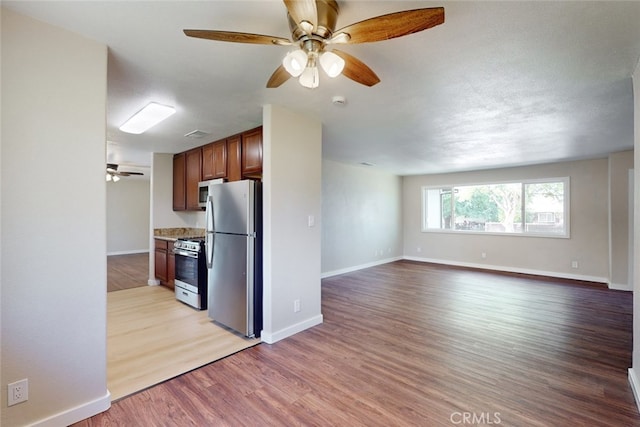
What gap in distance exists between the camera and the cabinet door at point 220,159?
13.1ft

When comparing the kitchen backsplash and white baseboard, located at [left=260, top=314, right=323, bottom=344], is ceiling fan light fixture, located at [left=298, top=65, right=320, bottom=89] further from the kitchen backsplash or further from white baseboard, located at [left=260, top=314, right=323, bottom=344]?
the kitchen backsplash

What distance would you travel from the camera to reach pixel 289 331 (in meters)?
A: 3.09

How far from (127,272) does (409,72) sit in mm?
6777

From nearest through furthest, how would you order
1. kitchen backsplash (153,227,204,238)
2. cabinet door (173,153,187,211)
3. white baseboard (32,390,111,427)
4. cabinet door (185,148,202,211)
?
1. white baseboard (32,390,111,427)
2. cabinet door (185,148,202,211)
3. cabinet door (173,153,187,211)
4. kitchen backsplash (153,227,204,238)

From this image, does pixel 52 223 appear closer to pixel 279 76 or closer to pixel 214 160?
pixel 279 76

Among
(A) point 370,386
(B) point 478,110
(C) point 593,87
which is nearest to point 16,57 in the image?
(A) point 370,386

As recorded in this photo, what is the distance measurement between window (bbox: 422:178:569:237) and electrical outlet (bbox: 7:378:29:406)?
7660 mm

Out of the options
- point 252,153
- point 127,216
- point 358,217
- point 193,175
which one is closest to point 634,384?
point 252,153

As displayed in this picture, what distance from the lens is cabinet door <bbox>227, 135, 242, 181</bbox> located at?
12.1ft

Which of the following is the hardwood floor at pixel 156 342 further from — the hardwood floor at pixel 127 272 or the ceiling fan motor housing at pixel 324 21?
the ceiling fan motor housing at pixel 324 21

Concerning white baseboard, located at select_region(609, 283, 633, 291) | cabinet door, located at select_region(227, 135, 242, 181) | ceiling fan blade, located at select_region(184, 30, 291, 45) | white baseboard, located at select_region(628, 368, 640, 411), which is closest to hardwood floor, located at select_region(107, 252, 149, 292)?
cabinet door, located at select_region(227, 135, 242, 181)

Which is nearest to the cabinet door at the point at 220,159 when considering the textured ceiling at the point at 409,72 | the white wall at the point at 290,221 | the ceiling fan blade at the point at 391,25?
the textured ceiling at the point at 409,72

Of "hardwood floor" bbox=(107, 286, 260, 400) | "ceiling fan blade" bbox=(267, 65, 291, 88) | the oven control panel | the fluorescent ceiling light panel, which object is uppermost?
the fluorescent ceiling light panel

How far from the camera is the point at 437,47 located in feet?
6.15
